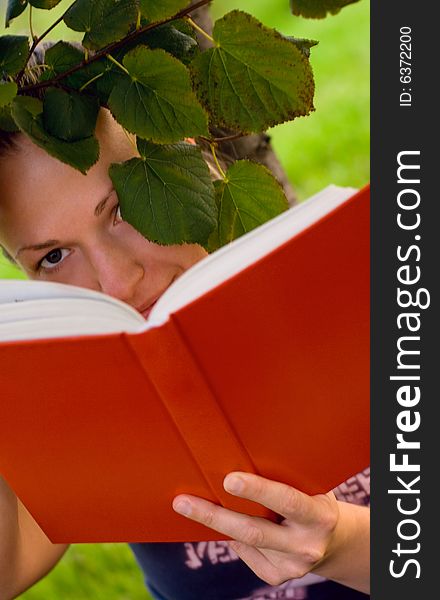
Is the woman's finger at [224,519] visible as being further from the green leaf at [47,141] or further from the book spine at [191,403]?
the green leaf at [47,141]

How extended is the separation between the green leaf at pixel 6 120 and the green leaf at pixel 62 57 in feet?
0.24

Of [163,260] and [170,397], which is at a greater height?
[163,260]

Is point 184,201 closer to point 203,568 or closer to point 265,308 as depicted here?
point 265,308

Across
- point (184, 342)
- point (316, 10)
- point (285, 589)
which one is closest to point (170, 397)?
point (184, 342)

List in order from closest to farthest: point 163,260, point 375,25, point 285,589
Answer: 1. point 375,25
2. point 163,260
3. point 285,589

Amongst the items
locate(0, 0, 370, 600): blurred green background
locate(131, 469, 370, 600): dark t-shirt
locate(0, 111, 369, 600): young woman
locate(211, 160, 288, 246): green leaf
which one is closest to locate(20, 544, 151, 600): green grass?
locate(0, 0, 370, 600): blurred green background

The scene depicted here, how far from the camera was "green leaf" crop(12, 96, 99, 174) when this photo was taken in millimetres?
903

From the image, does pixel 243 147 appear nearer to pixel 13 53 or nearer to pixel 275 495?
pixel 13 53

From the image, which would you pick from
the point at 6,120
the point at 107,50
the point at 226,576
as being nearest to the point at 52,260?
the point at 6,120

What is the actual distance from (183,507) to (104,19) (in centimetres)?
54

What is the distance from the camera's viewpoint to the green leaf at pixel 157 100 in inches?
34.7

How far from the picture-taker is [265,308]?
2.57 ft

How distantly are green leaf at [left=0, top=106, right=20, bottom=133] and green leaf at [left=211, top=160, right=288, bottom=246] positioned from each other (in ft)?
0.82

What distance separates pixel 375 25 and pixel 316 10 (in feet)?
0.21
